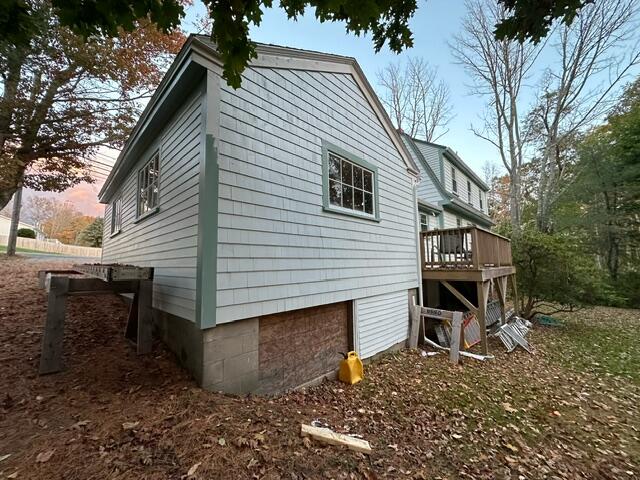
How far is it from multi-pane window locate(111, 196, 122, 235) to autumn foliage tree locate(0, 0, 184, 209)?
8.97 ft

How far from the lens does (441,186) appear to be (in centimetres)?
1339

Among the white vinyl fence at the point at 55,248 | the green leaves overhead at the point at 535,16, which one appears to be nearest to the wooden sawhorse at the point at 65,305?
the green leaves overhead at the point at 535,16

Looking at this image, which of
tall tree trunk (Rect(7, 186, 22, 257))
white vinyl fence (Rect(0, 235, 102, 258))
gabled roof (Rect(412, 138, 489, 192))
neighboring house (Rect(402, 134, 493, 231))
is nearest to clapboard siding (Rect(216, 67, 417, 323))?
neighboring house (Rect(402, 134, 493, 231))

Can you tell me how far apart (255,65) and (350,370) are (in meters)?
5.21

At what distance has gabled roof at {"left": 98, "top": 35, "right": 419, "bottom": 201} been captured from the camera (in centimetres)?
380

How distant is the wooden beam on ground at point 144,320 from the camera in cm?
439

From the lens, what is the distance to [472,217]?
16359mm

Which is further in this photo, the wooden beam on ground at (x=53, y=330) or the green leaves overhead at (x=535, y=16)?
the wooden beam on ground at (x=53, y=330)

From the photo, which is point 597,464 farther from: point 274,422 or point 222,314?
point 222,314

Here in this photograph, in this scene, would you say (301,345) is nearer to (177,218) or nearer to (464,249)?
(177,218)

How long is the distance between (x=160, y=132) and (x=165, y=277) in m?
2.78

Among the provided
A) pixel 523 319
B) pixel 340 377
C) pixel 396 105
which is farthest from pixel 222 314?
pixel 396 105

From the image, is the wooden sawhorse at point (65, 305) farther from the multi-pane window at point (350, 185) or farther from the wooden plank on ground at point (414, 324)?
the wooden plank on ground at point (414, 324)

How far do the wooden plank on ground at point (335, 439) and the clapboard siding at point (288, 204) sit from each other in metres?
1.55
